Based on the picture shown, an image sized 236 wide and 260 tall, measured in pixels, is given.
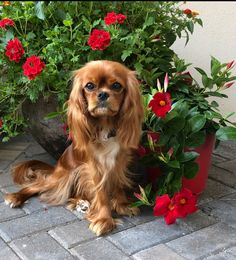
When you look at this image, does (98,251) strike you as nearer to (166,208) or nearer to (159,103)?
(166,208)

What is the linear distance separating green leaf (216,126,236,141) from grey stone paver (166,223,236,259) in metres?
0.54

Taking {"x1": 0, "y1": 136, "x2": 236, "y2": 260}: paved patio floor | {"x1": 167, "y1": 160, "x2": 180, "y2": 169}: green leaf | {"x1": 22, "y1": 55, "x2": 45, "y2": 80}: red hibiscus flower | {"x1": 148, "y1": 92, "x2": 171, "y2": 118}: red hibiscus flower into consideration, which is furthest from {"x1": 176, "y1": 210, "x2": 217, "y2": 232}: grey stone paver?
{"x1": 22, "y1": 55, "x2": 45, "y2": 80}: red hibiscus flower

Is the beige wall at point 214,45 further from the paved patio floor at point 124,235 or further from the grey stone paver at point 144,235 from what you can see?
the grey stone paver at point 144,235

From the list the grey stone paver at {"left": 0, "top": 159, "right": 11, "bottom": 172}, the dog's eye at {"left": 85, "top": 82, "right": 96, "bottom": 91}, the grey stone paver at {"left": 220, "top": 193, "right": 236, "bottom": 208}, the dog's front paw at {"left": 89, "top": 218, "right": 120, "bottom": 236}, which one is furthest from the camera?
the grey stone paver at {"left": 0, "top": 159, "right": 11, "bottom": 172}

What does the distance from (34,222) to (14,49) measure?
114cm

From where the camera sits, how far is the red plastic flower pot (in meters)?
2.77

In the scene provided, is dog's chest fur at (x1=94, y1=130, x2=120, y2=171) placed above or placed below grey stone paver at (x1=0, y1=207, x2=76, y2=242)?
above

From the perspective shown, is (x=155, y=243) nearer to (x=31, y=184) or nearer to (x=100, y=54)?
(x=31, y=184)

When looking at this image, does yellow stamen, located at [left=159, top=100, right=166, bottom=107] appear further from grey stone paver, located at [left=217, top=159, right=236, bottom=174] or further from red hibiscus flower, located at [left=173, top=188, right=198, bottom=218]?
grey stone paver, located at [left=217, top=159, right=236, bottom=174]

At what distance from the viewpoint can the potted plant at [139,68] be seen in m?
2.56

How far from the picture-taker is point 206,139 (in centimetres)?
276

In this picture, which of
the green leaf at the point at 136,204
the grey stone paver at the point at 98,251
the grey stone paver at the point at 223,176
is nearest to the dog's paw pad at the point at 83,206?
the green leaf at the point at 136,204

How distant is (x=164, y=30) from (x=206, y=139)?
86cm

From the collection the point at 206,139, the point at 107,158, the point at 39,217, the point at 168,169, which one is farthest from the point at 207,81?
the point at 39,217
